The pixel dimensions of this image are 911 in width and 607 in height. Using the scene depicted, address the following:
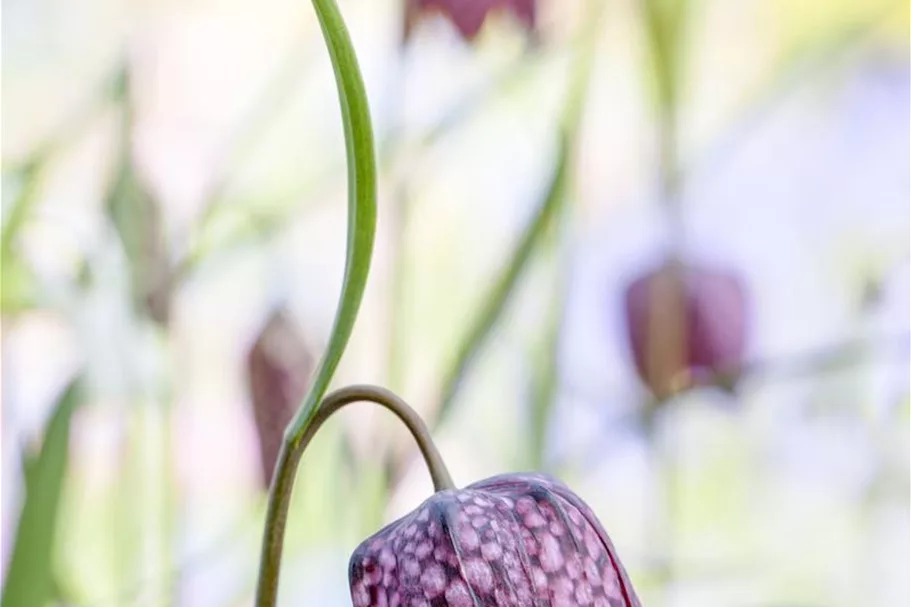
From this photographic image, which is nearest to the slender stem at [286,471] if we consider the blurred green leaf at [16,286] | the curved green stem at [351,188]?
the curved green stem at [351,188]

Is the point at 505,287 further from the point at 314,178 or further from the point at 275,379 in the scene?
the point at 314,178

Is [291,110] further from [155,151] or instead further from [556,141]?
[556,141]

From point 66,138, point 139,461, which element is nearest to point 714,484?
point 139,461

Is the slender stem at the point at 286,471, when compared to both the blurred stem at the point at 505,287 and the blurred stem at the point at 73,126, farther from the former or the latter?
the blurred stem at the point at 73,126

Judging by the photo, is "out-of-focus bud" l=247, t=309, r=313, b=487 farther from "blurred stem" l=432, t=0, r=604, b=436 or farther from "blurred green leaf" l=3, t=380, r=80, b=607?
"blurred green leaf" l=3, t=380, r=80, b=607

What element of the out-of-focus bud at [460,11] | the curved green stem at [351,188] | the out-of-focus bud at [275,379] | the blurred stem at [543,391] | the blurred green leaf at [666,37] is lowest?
the blurred stem at [543,391]

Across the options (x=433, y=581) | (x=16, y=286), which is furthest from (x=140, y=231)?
(x=433, y=581)

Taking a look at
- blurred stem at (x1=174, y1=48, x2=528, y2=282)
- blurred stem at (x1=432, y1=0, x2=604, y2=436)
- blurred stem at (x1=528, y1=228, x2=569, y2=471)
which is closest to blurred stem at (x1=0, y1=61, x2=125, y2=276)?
blurred stem at (x1=174, y1=48, x2=528, y2=282)
